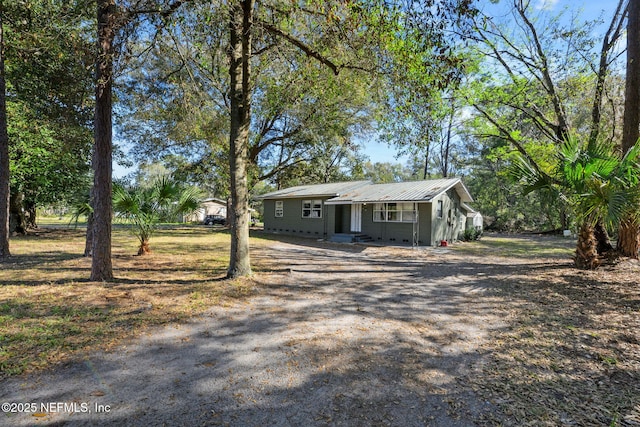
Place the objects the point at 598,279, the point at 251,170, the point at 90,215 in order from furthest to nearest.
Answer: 1. the point at 251,170
2. the point at 90,215
3. the point at 598,279

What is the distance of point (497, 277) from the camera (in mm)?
7727

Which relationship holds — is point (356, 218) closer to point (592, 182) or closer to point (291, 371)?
point (592, 182)

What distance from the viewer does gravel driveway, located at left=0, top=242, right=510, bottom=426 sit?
2393 millimetres

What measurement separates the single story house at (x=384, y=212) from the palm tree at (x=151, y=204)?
921cm

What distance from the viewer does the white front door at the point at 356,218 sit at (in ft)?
58.8

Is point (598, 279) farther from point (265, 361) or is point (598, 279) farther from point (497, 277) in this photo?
point (265, 361)

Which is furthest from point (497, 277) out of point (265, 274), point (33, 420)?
point (33, 420)

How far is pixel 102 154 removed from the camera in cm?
593

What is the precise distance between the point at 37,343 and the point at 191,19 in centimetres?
555

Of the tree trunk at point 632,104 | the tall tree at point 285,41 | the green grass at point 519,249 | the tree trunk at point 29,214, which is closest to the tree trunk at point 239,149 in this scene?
the tall tree at point 285,41

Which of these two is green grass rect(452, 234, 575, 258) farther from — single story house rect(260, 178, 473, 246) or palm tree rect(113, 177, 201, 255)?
palm tree rect(113, 177, 201, 255)

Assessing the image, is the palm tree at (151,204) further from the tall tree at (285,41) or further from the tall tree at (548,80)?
the tall tree at (548,80)

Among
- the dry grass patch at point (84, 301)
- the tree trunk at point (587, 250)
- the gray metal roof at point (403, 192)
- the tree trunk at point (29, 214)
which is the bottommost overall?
the dry grass patch at point (84, 301)

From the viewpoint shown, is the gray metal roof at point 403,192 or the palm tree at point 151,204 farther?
the gray metal roof at point 403,192
